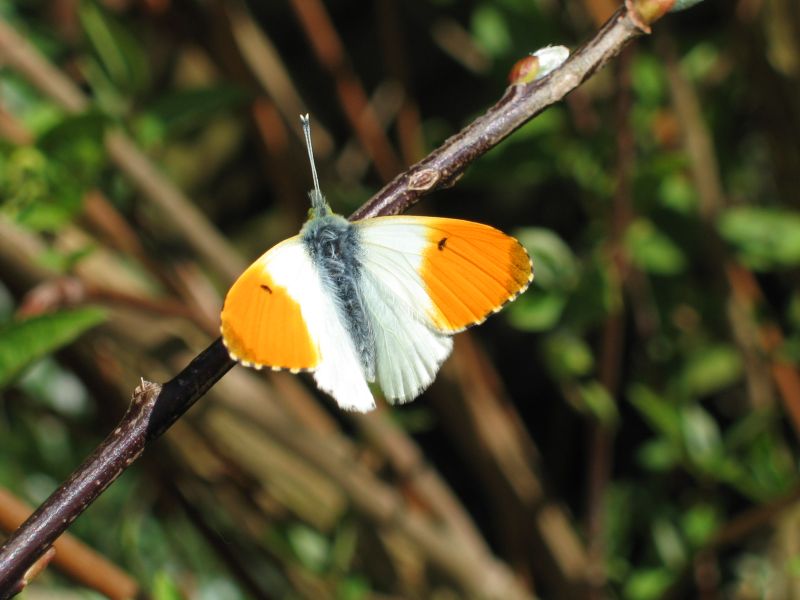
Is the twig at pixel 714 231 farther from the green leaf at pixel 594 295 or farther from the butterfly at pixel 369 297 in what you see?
the butterfly at pixel 369 297

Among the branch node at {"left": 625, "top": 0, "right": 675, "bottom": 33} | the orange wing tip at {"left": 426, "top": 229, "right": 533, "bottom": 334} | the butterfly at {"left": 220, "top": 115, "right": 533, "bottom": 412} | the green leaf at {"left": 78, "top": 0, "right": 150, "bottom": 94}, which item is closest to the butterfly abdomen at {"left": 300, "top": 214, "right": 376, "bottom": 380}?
the butterfly at {"left": 220, "top": 115, "right": 533, "bottom": 412}

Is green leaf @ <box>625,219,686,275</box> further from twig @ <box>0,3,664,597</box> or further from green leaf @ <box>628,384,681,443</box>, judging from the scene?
twig @ <box>0,3,664,597</box>

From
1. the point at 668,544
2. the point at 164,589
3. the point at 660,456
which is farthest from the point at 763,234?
the point at 164,589

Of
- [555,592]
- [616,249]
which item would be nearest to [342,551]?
[555,592]

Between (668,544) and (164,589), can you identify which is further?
(668,544)

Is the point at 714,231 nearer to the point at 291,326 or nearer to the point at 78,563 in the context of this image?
the point at 291,326

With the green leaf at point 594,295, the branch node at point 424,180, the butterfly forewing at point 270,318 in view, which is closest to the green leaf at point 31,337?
the butterfly forewing at point 270,318
